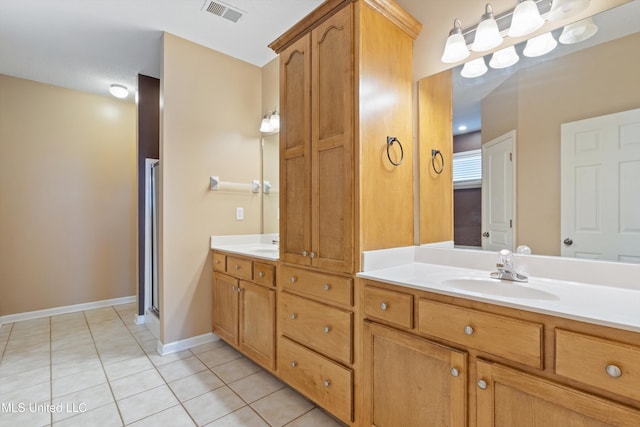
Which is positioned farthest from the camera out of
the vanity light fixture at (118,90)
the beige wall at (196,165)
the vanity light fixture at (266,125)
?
the vanity light fixture at (118,90)

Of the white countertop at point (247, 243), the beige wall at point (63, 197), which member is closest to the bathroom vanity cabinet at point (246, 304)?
the white countertop at point (247, 243)

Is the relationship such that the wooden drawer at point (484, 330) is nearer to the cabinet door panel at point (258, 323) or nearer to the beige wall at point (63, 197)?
the cabinet door panel at point (258, 323)

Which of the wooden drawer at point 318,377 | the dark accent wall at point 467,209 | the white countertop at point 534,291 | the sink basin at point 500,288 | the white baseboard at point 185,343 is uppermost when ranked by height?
the dark accent wall at point 467,209

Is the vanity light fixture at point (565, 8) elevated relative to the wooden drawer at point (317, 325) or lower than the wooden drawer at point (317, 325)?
elevated

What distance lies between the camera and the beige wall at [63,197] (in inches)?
129

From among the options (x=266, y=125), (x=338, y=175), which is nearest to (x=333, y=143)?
(x=338, y=175)

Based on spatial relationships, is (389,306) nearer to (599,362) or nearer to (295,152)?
(599,362)

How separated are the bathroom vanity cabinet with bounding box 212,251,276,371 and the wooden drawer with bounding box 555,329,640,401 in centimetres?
154

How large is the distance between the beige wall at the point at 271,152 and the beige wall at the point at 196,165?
14cm

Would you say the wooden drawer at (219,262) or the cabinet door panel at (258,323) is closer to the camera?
the cabinet door panel at (258,323)

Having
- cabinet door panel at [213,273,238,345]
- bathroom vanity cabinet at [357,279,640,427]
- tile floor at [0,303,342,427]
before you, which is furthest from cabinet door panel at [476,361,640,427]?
cabinet door panel at [213,273,238,345]

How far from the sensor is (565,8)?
1297mm

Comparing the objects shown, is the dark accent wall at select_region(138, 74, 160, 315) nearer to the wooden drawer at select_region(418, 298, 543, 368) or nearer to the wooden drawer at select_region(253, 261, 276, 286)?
the wooden drawer at select_region(253, 261, 276, 286)

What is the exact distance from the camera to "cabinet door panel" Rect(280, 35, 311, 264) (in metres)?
1.79
